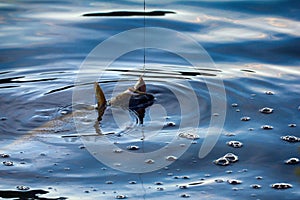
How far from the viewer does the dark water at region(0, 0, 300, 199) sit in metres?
4.14

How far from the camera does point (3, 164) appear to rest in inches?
172

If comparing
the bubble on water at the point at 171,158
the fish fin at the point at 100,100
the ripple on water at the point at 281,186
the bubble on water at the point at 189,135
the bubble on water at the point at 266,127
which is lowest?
the ripple on water at the point at 281,186

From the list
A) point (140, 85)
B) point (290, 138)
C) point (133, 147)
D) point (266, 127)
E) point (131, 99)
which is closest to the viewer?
point (133, 147)

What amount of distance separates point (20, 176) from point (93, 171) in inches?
18.2

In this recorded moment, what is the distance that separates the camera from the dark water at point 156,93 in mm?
4137

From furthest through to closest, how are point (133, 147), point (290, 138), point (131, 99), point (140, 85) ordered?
point (140, 85) < point (131, 99) < point (290, 138) < point (133, 147)

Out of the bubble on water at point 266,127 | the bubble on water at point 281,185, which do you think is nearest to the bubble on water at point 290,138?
the bubble on water at point 266,127

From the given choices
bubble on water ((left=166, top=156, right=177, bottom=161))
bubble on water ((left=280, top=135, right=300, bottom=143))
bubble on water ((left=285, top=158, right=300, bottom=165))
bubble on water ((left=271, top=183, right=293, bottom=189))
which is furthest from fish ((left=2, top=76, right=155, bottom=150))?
bubble on water ((left=271, top=183, right=293, bottom=189))

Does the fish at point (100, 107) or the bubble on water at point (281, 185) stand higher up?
the fish at point (100, 107)

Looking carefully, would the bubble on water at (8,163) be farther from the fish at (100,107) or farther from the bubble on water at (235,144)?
the bubble on water at (235,144)

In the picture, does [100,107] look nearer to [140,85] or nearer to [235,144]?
[140,85]

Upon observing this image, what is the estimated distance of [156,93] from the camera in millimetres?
5758

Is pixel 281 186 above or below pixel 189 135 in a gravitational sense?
below

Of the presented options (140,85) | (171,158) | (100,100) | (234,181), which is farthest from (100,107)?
(234,181)
